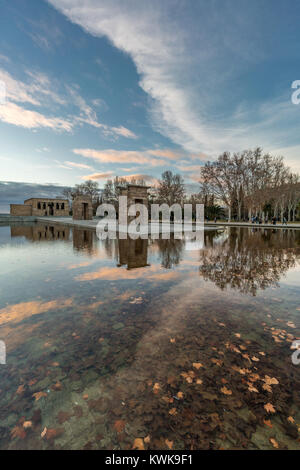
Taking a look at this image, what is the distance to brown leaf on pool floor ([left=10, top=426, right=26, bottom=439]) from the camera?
188 cm

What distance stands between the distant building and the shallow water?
53175mm

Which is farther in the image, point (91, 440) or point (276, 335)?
point (276, 335)

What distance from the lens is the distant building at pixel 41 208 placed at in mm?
50250

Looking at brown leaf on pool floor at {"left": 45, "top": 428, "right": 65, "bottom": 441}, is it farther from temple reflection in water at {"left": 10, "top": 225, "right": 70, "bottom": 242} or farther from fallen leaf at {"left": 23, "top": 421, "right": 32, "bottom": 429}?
temple reflection in water at {"left": 10, "top": 225, "right": 70, "bottom": 242}

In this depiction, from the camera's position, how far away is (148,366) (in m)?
2.77

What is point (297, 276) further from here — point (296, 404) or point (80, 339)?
point (80, 339)

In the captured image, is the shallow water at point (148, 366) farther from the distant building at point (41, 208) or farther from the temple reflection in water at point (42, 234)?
the distant building at point (41, 208)

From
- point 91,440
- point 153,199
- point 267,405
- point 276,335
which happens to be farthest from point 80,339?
point 153,199

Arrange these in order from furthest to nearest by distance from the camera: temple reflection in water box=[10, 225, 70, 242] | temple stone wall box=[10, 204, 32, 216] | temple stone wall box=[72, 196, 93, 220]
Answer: temple stone wall box=[10, 204, 32, 216] → temple stone wall box=[72, 196, 93, 220] → temple reflection in water box=[10, 225, 70, 242]

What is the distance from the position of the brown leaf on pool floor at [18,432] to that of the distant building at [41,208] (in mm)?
57754

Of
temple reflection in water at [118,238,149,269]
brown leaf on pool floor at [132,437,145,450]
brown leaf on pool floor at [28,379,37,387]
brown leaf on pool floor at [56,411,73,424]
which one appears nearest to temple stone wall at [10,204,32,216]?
temple reflection in water at [118,238,149,269]

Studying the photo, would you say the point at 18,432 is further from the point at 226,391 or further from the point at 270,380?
the point at 270,380

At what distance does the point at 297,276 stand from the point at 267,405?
608 centimetres

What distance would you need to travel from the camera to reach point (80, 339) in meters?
3.31
